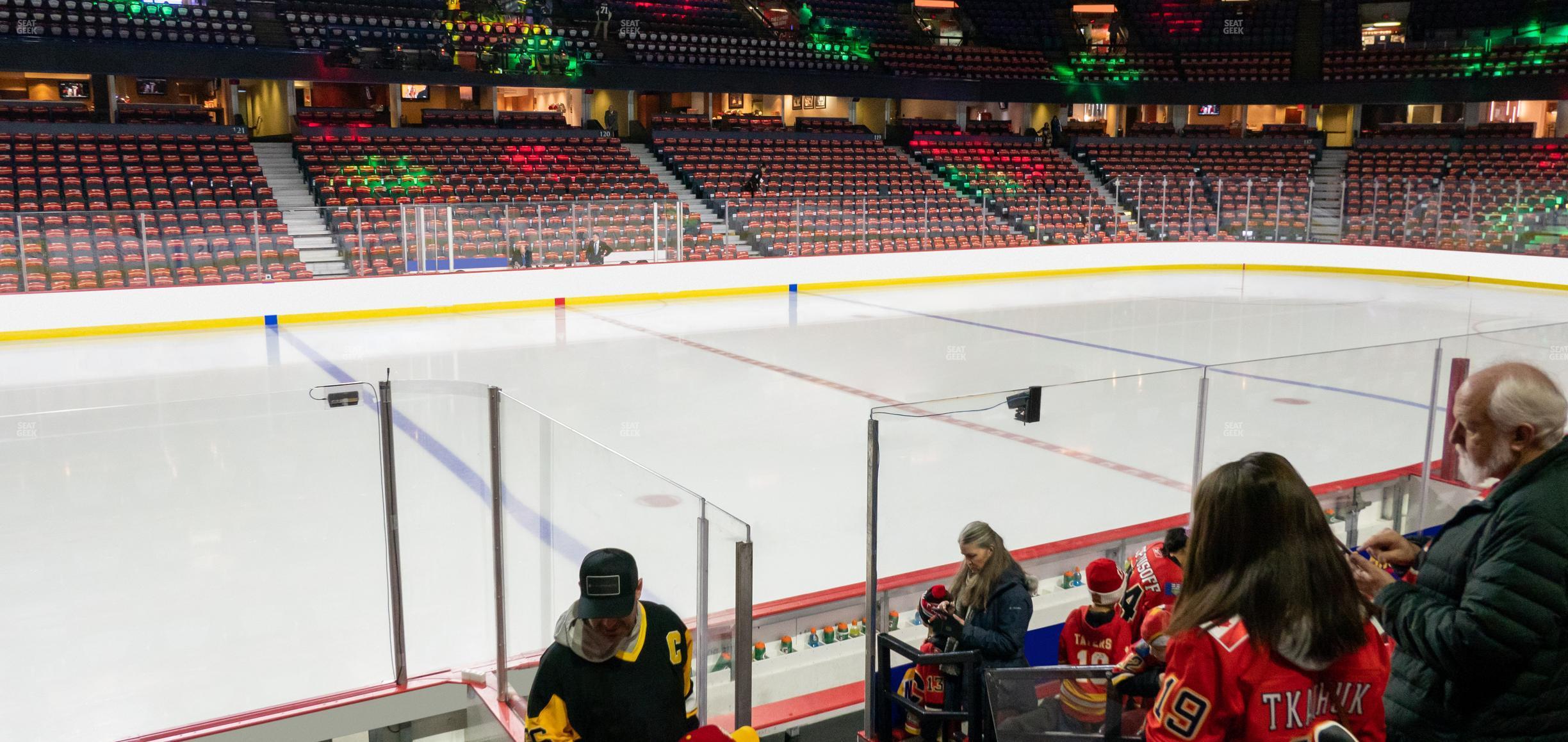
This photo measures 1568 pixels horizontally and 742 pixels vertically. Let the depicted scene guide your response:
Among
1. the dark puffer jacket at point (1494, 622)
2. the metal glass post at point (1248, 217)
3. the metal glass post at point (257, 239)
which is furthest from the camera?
the metal glass post at point (1248, 217)

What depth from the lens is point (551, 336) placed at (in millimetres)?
13297

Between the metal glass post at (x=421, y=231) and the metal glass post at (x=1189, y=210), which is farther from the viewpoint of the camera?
the metal glass post at (x=1189, y=210)

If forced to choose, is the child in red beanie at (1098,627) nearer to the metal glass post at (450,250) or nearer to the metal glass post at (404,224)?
the metal glass post at (404,224)

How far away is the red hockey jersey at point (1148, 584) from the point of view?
133 inches

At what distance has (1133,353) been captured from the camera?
12.0 m

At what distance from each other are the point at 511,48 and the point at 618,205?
705 centimetres

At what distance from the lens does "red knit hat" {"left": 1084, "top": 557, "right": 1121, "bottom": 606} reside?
331 cm

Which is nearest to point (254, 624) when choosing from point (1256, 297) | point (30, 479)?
point (30, 479)

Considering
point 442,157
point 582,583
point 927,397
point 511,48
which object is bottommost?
point 927,397

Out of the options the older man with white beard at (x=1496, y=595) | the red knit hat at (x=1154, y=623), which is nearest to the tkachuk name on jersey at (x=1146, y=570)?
the red knit hat at (x=1154, y=623)

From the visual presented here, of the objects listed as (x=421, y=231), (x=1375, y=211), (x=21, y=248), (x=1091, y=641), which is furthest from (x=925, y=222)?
(x=1091, y=641)

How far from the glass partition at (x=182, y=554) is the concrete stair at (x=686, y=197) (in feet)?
44.8

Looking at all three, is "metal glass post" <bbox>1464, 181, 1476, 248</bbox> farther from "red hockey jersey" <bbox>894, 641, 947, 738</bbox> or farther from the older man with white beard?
the older man with white beard

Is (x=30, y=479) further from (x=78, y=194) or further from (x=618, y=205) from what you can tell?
(x=78, y=194)
